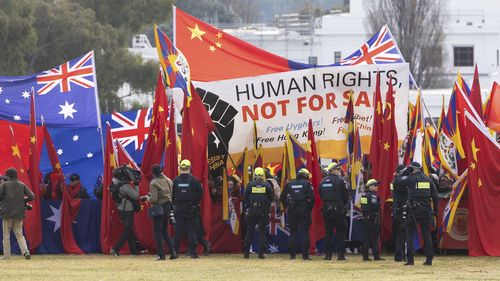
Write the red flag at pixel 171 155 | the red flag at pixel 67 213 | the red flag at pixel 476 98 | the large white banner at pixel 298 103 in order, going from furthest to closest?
the red flag at pixel 476 98 < the large white banner at pixel 298 103 < the red flag at pixel 67 213 < the red flag at pixel 171 155

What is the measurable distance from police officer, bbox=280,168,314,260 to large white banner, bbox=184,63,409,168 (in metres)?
2.05

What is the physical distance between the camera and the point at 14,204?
26422 mm

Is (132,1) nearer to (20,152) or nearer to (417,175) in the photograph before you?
(20,152)

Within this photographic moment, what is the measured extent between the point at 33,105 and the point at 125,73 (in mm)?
42809

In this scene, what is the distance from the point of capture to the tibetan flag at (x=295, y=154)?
27.8 m

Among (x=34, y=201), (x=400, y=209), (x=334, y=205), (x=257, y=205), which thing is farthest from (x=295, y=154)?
(x=34, y=201)

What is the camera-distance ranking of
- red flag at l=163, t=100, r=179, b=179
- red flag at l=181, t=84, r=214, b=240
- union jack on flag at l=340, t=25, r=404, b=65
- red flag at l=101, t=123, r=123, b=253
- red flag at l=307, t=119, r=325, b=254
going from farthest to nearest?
union jack on flag at l=340, t=25, r=404, b=65 < red flag at l=101, t=123, r=123, b=253 < red flag at l=163, t=100, r=179, b=179 < red flag at l=181, t=84, r=214, b=240 < red flag at l=307, t=119, r=325, b=254

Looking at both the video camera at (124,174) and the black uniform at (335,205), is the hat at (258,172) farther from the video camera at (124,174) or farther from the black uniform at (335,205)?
the video camera at (124,174)

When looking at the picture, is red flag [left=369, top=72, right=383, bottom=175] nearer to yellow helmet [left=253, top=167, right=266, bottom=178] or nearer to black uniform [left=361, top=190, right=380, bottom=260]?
black uniform [left=361, top=190, right=380, bottom=260]

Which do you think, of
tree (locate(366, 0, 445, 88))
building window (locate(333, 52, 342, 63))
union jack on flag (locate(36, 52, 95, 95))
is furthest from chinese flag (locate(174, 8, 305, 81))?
building window (locate(333, 52, 342, 63))

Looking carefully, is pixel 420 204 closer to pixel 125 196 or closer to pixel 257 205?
pixel 257 205

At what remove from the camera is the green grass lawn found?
2306cm

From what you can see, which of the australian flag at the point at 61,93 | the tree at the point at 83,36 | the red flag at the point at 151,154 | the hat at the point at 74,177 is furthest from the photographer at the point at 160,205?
the tree at the point at 83,36

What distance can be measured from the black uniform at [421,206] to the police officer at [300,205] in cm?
211
